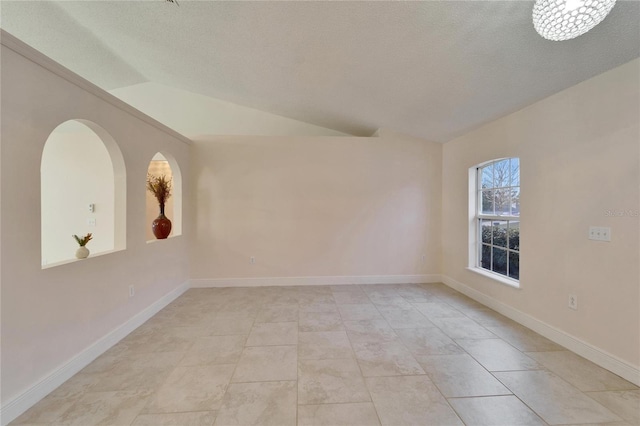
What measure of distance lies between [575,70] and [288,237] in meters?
3.71

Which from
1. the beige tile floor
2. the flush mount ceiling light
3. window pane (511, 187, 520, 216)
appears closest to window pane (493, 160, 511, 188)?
window pane (511, 187, 520, 216)

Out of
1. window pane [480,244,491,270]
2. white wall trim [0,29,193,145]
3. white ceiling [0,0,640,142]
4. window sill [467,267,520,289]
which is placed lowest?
window sill [467,267,520,289]

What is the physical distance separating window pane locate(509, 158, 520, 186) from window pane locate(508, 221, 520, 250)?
1.58ft

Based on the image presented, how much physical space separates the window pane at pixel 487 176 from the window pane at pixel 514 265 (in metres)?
0.96

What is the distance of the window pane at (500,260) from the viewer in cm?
313

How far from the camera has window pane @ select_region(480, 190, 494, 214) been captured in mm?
3396

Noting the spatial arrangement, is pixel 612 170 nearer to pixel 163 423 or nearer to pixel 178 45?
pixel 163 423

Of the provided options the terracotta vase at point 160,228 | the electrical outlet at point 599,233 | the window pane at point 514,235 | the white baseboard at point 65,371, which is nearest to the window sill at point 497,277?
the window pane at point 514,235

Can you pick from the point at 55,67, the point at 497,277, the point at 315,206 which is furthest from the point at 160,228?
the point at 497,277

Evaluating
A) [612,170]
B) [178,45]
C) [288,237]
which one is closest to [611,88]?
[612,170]

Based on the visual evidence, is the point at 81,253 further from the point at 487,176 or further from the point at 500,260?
the point at 487,176

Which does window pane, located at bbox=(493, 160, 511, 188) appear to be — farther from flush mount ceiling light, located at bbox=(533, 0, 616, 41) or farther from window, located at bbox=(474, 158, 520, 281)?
flush mount ceiling light, located at bbox=(533, 0, 616, 41)

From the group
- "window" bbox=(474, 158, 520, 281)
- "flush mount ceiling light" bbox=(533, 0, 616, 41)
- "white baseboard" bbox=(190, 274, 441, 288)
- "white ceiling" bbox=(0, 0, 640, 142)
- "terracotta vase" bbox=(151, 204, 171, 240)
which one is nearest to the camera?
"flush mount ceiling light" bbox=(533, 0, 616, 41)

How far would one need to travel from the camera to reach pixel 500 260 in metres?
3.20
